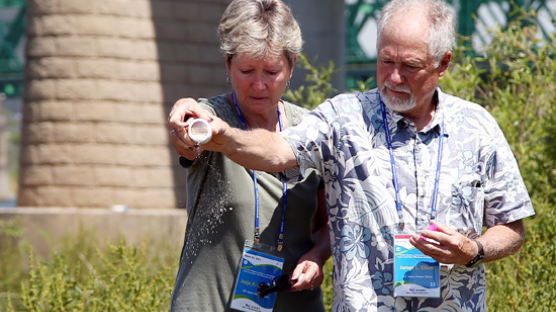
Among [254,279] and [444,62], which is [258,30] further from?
[254,279]

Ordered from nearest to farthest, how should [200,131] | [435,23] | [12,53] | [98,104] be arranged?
[200,131]
[435,23]
[98,104]
[12,53]

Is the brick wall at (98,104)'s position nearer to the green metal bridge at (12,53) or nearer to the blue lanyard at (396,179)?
the green metal bridge at (12,53)

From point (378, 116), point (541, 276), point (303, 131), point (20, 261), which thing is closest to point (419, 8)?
point (378, 116)

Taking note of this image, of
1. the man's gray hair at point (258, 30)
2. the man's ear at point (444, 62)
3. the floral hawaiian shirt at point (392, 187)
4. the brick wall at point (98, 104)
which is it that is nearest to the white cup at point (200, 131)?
the floral hawaiian shirt at point (392, 187)

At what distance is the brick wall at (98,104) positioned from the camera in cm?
1182

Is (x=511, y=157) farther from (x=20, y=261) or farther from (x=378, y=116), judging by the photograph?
→ (x=20, y=261)

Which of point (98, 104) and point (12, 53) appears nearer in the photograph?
point (98, 104)

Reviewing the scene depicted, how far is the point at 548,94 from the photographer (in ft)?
18.4

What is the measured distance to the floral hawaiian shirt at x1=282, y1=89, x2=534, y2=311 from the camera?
2643mm

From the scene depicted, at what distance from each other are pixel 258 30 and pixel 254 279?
81cm

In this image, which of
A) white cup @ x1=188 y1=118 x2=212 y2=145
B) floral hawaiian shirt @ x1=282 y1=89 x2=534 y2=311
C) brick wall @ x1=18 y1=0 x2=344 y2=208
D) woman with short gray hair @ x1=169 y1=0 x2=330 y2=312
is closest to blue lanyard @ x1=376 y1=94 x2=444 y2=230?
floral hawaiian shirt @ x1=282 y1=89 x2=534 y2=311

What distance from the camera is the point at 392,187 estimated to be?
2660 mm

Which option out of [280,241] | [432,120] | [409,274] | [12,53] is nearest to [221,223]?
[280,241]

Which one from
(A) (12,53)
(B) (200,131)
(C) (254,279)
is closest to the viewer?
(B) (200,131)
